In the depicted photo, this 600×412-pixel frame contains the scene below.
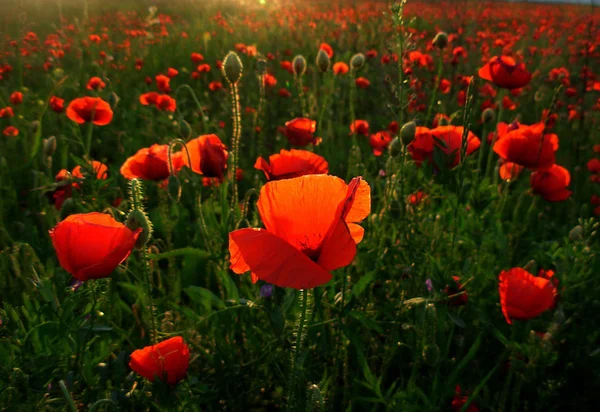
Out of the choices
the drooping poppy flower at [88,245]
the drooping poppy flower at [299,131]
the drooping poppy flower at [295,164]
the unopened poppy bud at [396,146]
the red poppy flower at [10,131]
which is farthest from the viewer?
the red poppy flower at [10,131]

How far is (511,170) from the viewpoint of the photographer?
2113 mm

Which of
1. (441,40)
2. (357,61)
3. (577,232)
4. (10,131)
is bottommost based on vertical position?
(10,131)

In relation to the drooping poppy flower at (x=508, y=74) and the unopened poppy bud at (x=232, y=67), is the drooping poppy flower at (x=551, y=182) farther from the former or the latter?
the unopened poppy bud at (x=232, y=67)

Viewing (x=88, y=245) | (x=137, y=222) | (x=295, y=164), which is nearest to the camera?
(x=88, y=245)

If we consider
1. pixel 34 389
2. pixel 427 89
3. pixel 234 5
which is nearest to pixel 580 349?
pixel 34 389

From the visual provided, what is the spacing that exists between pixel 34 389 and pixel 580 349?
1.57m

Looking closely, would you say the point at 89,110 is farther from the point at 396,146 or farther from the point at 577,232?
the point at 577,232

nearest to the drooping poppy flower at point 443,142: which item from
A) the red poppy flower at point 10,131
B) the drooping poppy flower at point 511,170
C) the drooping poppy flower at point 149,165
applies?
the drooping poppy flower at point 511,170

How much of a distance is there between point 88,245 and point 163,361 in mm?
291

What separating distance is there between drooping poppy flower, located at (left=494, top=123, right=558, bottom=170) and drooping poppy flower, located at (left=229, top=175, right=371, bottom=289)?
109cm

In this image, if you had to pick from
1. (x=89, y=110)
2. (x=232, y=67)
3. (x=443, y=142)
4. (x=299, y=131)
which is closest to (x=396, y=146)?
(x=443, y=142)

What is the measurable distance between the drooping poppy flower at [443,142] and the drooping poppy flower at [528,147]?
13 centimetres

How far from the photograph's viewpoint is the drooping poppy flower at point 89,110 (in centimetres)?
212

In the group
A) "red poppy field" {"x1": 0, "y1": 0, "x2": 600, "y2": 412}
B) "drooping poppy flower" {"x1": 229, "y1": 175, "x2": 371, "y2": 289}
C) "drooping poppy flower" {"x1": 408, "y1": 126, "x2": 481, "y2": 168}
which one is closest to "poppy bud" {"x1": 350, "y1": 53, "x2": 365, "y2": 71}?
"red poppy field" {"x1": 0, "y1": 0, "x2": 600, "y2": 412}
